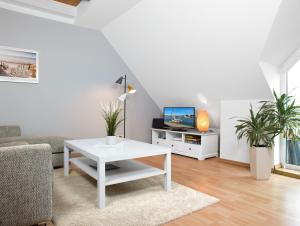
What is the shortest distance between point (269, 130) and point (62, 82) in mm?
3663

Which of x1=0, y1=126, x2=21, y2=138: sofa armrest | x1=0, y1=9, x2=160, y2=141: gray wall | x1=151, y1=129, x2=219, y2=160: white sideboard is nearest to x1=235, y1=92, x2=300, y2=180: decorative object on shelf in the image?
x1=151, y1=129, x2=219, y2=160: white sideboard

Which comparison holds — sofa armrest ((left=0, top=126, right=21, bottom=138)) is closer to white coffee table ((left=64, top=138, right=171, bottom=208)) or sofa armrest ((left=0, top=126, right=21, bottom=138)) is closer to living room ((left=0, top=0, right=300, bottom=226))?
living room ((left=0, top=0, right=300, bottom=226))

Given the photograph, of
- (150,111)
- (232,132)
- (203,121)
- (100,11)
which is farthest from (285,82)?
(100,11)

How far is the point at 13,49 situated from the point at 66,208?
3.06 metres

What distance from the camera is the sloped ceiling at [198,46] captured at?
109 inches

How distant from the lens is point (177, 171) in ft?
11.2

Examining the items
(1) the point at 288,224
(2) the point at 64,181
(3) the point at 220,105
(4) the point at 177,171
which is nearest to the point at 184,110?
(3) the point at 220,105

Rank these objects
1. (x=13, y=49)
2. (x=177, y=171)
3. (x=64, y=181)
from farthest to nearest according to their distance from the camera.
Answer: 1. (x=13, y=49)
2. (x=177, y=171)
3. (x=64, y=181)

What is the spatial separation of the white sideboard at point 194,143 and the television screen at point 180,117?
174mm

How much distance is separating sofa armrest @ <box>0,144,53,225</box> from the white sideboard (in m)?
3.01

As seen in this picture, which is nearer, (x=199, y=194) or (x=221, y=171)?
(x=199, y=194)

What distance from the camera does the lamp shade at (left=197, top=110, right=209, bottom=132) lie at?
14.2 ft

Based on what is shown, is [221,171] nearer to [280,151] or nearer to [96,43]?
[280,151]

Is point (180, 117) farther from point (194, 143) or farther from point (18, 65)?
point (18, 65)
